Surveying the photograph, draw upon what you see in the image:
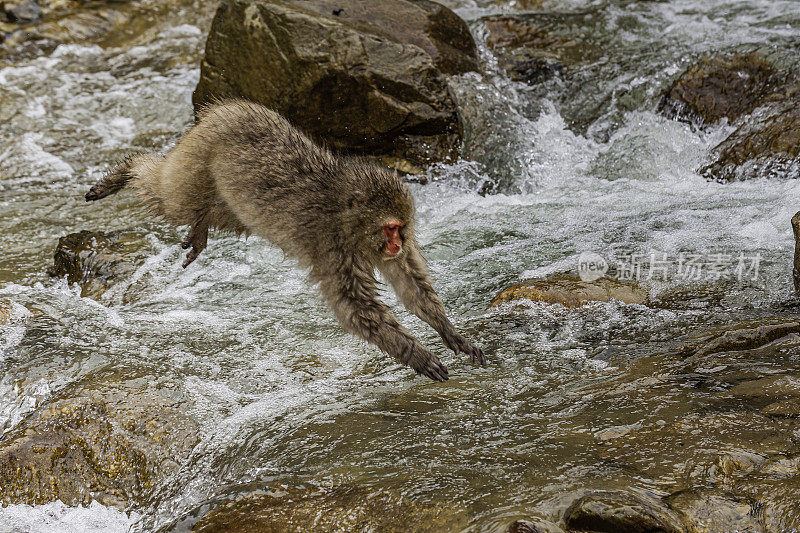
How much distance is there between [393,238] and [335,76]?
3093mm

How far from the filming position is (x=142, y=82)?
949 cm

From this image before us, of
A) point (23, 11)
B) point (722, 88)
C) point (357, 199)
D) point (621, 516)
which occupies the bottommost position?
point (621, 516)

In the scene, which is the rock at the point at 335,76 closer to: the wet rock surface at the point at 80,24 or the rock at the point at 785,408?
the wet rock surface at the point at 80,24

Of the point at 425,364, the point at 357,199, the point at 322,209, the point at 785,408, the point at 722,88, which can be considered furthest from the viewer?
the point at 722,88

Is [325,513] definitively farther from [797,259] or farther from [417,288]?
[797,259]

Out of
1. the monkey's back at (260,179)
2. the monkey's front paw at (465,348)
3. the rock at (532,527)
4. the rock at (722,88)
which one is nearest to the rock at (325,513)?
the rock at (532,527)

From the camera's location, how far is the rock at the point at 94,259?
18.6 ft

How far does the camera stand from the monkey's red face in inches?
156

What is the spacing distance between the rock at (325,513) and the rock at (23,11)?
31.1 ft

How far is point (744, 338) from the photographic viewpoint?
13.0ft

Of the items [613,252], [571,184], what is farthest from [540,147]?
[613,252]

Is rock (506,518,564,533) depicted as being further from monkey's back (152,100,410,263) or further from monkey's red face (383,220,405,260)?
monkey's back (152,100,410,263)

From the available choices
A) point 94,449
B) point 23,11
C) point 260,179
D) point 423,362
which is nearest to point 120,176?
point 260,179

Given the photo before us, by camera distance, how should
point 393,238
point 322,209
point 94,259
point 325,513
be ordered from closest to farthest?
1. point 325,513
2. point 393,238
3. point 322,209
4. point 94,259
